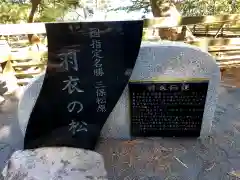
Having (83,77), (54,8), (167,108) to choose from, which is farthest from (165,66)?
(54,8)

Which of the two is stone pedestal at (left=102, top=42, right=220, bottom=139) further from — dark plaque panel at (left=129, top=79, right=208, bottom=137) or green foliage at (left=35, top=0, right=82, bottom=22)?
green foliage at (left=35, top=0, right=82, bottom=22)

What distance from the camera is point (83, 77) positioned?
162 cm

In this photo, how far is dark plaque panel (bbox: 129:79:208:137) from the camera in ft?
5.53

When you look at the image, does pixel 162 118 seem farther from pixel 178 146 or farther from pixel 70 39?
pixel 70 39

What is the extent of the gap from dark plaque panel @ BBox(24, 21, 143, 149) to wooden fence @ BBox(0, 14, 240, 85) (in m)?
1.13

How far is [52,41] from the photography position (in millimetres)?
1553

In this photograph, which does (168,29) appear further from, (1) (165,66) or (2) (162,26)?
(1) (165,66)

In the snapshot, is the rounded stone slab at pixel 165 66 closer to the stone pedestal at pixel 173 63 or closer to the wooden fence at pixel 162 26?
the stone pedestal at pixel 173 63

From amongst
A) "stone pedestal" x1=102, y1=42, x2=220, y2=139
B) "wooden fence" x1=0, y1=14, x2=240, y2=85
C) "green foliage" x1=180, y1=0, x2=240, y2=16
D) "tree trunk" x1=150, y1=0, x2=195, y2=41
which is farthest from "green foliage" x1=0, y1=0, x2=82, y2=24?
"stone pedestal" x1=102, y1=42, x2=220, y2=139

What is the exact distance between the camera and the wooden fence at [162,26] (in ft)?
8.38

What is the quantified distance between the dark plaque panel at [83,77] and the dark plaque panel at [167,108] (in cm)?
16

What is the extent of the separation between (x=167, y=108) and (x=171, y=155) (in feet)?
1.04

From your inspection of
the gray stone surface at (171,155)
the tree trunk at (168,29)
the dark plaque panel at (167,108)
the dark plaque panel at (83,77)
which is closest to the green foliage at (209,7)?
the tree trunk at (168,29)

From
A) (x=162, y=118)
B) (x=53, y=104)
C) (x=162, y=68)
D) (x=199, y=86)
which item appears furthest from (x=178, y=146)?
(x=53, y=104)
